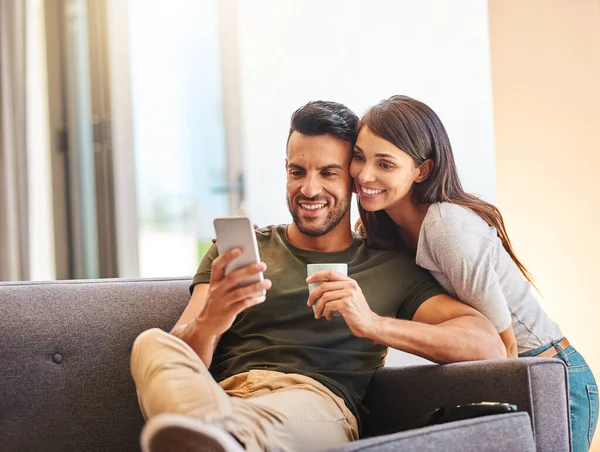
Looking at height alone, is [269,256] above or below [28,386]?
above

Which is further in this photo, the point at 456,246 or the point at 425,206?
the point at 425,206

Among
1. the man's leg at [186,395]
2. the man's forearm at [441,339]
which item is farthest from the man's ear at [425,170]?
the man's leg at [186,395]

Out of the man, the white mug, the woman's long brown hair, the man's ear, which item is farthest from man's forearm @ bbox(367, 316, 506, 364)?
the man's ear

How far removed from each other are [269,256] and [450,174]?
0.48 metres

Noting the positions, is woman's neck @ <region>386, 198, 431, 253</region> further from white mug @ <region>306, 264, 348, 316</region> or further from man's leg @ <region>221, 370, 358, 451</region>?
man's leg @ <region>221, 370, 358, 451</region>

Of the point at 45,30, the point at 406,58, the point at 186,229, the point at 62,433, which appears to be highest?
the point at 45,30

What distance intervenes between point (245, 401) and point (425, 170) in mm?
770

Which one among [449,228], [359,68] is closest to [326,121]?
[449,228]

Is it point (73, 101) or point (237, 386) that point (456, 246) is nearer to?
point (237, 386)

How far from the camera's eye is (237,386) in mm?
1870

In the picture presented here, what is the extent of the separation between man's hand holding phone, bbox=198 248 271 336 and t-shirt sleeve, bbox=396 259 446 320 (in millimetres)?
480

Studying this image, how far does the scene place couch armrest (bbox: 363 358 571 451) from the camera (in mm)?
1640

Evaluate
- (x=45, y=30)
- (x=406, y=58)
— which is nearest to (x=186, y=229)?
(x=45, y=30)

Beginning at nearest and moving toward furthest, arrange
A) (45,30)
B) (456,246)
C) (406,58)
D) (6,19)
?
(456,246) → (406,58) → (6,19) → (45,30)
